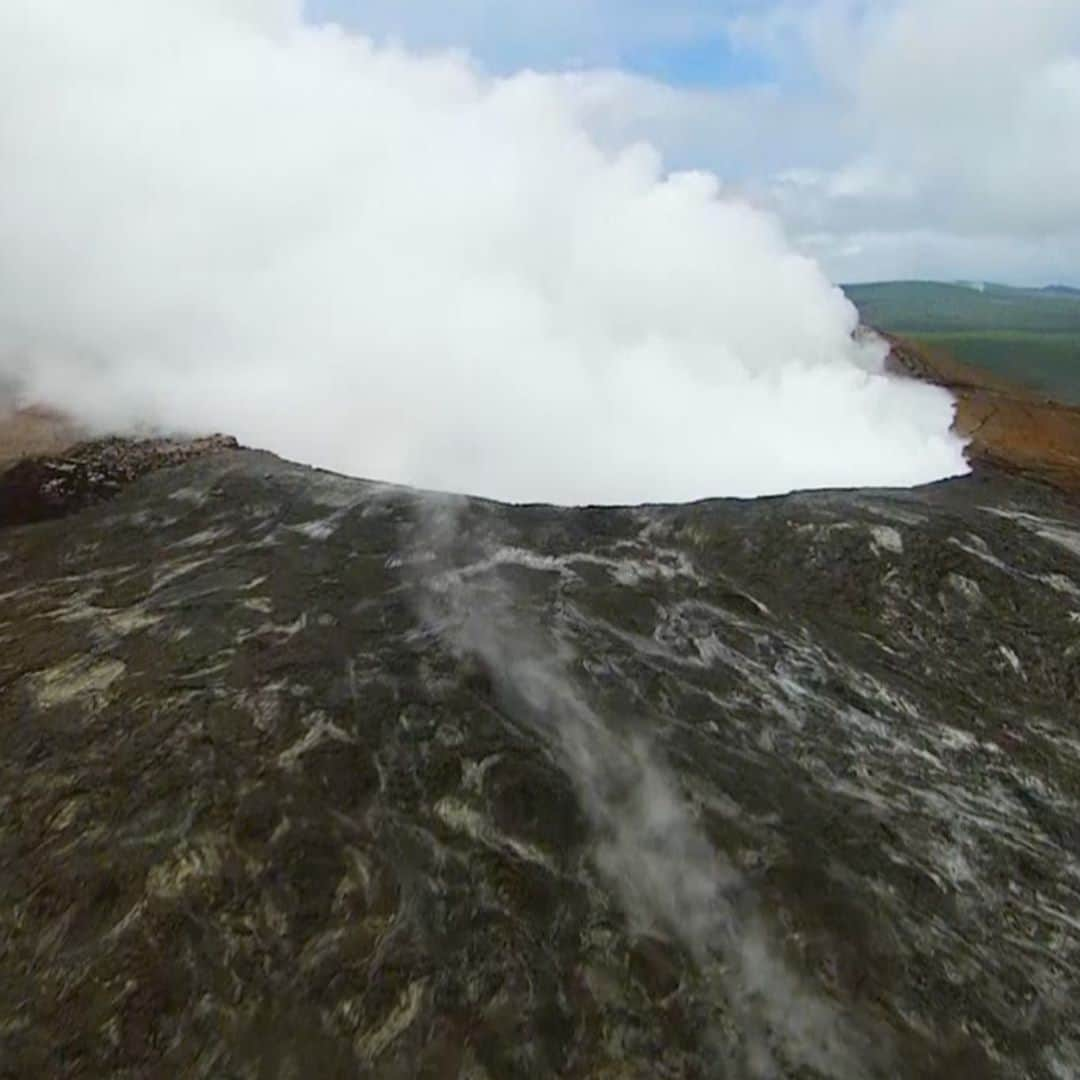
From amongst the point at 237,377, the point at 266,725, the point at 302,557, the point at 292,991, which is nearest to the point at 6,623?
the point at 302,557

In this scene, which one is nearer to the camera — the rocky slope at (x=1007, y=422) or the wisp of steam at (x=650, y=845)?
the wisp of steam at (x=650, y=845)

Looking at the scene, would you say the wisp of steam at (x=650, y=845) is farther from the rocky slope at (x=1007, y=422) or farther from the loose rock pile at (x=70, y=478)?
the rocky slope at (x=1007, y=422)

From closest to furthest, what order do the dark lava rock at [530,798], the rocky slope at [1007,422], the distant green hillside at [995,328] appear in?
the dark lava rock at [530,798]
the rocky slope at [1007,422]
the distant green hillside at [995,328]

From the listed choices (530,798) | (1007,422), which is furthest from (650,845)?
(1007,422)

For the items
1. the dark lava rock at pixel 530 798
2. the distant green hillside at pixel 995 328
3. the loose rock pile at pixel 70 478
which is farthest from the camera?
the distant green hillside at pixel 995 328

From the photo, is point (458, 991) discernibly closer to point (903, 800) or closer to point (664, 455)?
point (903, 800)

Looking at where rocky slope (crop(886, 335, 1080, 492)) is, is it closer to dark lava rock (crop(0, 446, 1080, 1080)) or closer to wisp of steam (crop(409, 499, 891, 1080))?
dark lava rock (crop(0, 446, 1080, 1080))

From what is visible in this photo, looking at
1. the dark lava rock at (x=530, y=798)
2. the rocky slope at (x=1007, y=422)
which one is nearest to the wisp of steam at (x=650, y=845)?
the dark lava rock at (x=530, y=798)

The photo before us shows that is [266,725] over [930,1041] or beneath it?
over
